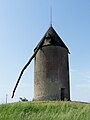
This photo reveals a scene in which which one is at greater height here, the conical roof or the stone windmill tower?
the conical roof

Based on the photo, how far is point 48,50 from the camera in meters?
23.5

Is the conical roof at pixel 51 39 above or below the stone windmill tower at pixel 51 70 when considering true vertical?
above

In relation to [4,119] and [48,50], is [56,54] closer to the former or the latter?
[48,50]

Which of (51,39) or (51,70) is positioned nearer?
(51,70)

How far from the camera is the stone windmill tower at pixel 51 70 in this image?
74.5 feet

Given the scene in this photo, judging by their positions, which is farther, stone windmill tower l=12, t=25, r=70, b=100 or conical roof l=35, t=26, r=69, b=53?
conical roof l=35, t=26, r=69, b=53

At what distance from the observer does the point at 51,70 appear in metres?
22.9

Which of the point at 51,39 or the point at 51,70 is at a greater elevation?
the point at 51,39

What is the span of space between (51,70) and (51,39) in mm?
2930

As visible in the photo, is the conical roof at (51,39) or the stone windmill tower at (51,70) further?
the conical roof at (51,39)

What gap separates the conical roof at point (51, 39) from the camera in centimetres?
2390

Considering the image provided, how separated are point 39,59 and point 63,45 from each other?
2.49m

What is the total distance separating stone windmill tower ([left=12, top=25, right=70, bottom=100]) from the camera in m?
22.7

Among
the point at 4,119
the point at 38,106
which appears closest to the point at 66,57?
the point at 38,106
